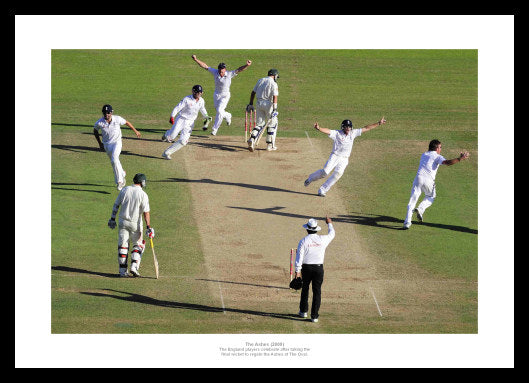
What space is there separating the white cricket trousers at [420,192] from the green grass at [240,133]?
0.46m

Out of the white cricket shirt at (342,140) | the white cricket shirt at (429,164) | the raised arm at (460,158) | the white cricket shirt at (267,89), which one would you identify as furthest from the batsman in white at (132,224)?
the white cricket shirt at (267,89)

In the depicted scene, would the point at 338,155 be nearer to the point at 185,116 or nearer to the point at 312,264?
the point at 185,116

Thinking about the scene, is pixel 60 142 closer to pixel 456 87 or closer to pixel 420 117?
pixel 420 117

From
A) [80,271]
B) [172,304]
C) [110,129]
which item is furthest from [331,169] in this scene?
[80,271]

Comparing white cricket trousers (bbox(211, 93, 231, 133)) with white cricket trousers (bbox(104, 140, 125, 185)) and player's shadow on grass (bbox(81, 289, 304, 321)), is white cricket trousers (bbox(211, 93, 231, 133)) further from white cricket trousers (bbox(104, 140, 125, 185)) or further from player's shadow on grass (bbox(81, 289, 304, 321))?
player's shadow on grass (bbox(81, 289, 304, 321))

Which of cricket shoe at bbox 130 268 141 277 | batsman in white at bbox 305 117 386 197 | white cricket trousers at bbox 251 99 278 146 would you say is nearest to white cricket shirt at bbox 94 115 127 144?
white cricket trousers at bbox 251 99 278 146

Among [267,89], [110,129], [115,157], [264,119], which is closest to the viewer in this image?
[115,157]

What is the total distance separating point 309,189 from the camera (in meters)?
32.8

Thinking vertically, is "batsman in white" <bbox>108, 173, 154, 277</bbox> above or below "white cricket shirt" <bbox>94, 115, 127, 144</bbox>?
below

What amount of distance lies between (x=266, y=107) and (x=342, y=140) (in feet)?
12.9

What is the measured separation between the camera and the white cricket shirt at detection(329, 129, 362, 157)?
31734mm

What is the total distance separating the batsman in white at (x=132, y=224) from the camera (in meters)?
26.8

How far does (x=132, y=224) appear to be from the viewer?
26.8 metres

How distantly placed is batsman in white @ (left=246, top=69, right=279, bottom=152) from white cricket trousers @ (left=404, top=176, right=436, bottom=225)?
6112 millimetres
